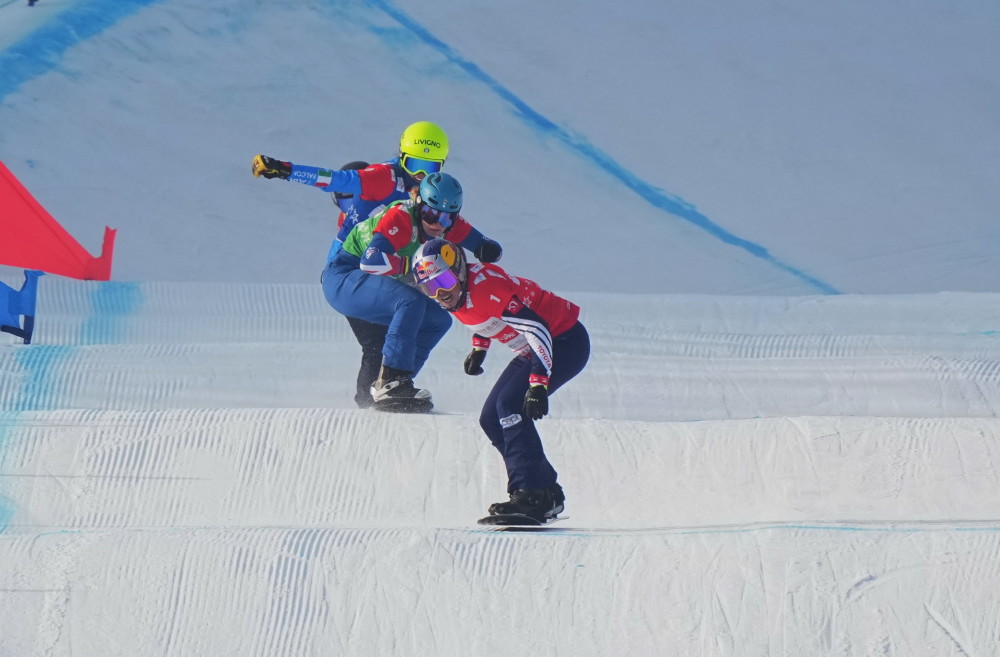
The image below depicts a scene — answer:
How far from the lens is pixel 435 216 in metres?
4.16

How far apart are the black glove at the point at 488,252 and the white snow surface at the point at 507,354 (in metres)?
0.55

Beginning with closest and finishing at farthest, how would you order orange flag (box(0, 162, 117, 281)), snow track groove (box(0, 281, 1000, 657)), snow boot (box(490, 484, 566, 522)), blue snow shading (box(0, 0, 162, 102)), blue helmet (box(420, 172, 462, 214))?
snow track groove (box(0, 281, 1000, 657)), snow boot (box(490, 484, 566, 522)), blue helmet (box(420, 172, 462, 214)), orange flag (box(0, 162, 117, 281)), blue snow shading (box(0, 0, 162, 102))

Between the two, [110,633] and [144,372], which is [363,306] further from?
[110,633]

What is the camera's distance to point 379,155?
23.2 ft

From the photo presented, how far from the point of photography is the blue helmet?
407 cm

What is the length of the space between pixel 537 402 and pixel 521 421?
0.52 ft

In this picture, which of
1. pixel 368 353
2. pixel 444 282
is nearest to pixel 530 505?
pixel 444 282

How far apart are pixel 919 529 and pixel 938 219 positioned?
4055mm

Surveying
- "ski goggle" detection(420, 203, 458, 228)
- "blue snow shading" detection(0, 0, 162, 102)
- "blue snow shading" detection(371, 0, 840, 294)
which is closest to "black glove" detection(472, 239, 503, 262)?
"ski goggle" detection(420, 203, 458, 228)

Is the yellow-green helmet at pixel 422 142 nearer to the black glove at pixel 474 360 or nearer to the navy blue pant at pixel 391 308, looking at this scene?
the navy blue pant at pixel 391 308

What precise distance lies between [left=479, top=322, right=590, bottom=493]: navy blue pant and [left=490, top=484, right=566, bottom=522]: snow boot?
0.02 m

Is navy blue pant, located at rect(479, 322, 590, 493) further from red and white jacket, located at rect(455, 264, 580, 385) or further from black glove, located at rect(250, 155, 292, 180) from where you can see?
black glove, located at rect(250, 155, 292, 180)

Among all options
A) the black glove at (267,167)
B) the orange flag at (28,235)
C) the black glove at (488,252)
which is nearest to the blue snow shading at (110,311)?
the orange flag at (28,235)

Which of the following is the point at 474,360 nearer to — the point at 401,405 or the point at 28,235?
the point at 401,405
